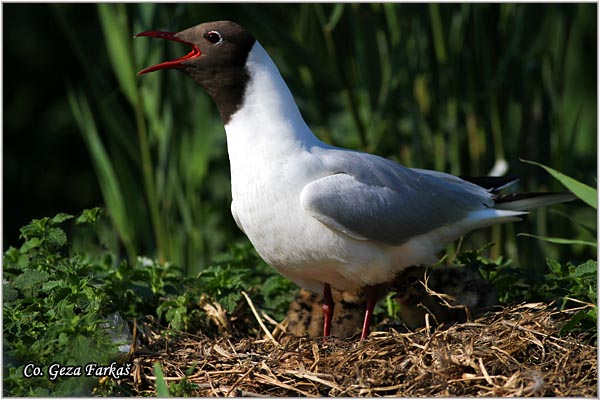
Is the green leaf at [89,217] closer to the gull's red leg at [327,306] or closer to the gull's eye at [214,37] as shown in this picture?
the gull's eye at [214,37]

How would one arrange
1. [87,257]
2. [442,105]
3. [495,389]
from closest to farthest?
[495,389] < [87,257] < [442,105]

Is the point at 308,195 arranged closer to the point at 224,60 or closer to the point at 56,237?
the point at 224,60

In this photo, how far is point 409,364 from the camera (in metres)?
3.83

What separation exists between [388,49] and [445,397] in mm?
3038

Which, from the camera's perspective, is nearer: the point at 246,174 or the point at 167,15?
the point at 246,174

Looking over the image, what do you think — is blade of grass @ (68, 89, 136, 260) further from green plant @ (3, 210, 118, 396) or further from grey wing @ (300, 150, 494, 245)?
grey wing @ (300, 150, 494, 245)

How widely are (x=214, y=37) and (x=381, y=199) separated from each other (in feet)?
3.33

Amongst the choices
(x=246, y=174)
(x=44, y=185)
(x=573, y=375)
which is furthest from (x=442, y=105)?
(x=44, y=185)

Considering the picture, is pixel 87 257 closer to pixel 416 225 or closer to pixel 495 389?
pixel 416 225

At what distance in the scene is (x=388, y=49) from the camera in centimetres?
614

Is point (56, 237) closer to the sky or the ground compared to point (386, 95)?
closer to the ground

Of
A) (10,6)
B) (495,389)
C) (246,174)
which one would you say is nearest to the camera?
(495,389)

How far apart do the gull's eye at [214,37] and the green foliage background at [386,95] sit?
1.43 m

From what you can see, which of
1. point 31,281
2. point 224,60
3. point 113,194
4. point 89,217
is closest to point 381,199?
point 224,60
